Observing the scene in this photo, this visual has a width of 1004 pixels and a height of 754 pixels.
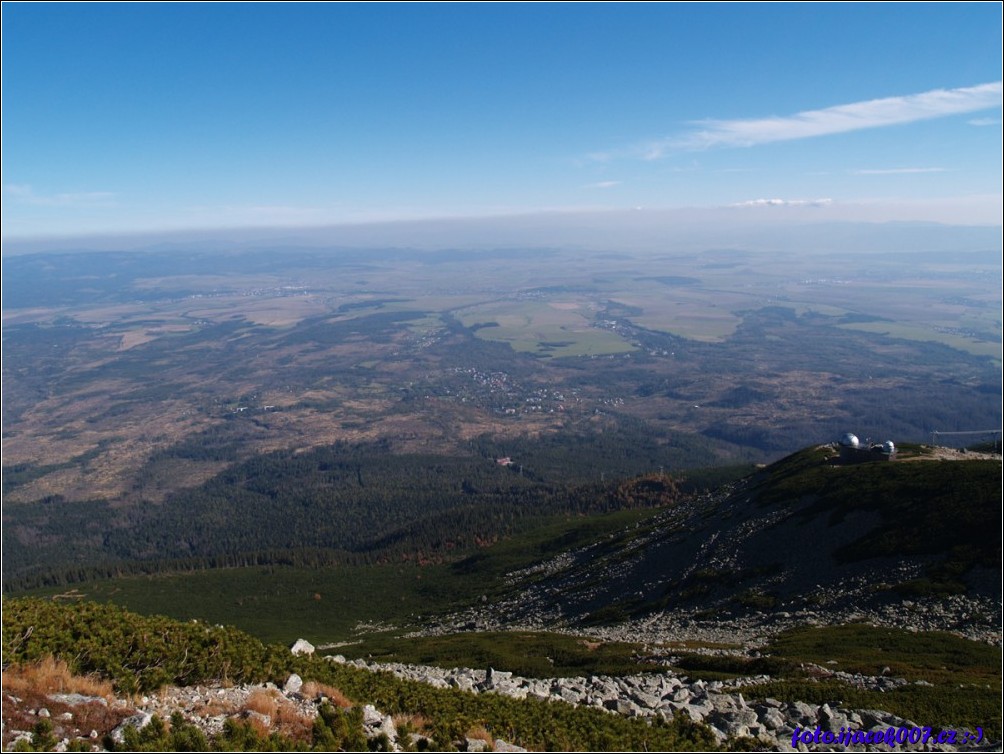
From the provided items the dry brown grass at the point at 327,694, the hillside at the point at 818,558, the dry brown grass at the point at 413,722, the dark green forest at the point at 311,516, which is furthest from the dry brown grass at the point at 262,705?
the dark green forest at the point at 311,516

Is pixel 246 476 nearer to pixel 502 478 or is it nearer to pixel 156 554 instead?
pixel 156 554

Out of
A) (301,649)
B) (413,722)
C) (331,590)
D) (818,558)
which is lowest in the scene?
(331,590)

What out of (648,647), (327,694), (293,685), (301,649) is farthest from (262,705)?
(648,647)

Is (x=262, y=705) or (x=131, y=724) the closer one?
(x=131, y=724)

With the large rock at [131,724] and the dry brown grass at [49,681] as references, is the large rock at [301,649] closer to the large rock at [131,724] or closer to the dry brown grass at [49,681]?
the dry brown grass at [49,681]

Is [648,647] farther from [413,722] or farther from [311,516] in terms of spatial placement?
[311,516]
